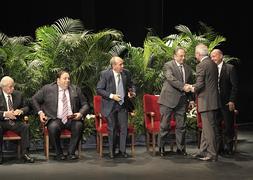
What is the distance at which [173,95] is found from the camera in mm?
8352

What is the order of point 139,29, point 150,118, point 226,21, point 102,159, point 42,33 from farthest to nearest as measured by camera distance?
point 226,21, point 139,29, point 42,33, point 150,118, point 102,159

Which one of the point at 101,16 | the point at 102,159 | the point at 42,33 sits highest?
the point at 101,16

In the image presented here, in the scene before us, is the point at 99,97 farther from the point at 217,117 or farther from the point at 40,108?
the point at 217,117

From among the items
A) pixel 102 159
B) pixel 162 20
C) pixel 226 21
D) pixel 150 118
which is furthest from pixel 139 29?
pixel 102 159

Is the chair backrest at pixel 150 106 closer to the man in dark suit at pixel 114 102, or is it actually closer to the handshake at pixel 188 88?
the man in dark suit at pixel 114 102

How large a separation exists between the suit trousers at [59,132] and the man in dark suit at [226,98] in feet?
6.42

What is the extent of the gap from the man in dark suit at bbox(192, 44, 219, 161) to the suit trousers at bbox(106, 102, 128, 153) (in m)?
1.07

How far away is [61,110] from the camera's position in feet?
27.4

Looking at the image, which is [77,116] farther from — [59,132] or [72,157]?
[72,157]

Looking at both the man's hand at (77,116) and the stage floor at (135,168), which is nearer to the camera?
the stage floor at (135,168)

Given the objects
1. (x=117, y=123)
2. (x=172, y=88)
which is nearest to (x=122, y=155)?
(x=117, y=123)

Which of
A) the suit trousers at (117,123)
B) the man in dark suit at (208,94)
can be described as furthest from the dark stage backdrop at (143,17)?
the man in dark suit at (208,94)

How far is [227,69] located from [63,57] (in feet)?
8.94

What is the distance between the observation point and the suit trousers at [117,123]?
27.3 feet
